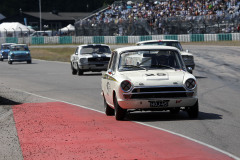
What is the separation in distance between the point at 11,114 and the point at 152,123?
3932mm

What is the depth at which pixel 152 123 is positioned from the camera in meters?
10.9

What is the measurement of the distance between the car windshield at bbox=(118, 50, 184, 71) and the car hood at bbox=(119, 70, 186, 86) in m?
0.35

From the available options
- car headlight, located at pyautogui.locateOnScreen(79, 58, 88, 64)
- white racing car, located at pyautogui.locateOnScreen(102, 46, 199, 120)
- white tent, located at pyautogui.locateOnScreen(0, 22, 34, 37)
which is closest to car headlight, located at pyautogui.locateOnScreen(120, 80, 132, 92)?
white racing car, located at pyautogui.locateOnScreen(102, 46, 199, 120)

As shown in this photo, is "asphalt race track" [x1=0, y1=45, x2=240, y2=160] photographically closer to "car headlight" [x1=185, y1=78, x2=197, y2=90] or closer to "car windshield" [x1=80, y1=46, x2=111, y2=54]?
"car headlight" [x1=185, y1=78, x2=197, y2=90]

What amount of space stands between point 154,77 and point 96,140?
2480 mm

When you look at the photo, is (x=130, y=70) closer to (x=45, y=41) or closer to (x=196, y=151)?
(x=196, y=151)

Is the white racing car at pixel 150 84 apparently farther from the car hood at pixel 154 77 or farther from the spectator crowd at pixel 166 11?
the spectator crowd at pixel 166 11

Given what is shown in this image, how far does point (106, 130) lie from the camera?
10094 mm

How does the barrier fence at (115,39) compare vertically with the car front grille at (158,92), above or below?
above

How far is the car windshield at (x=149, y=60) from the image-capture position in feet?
38.5

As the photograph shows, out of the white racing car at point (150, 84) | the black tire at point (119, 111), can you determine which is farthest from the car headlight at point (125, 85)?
the black tire at point (119, 111)

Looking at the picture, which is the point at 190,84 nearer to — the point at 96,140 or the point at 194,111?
the point at 194,111

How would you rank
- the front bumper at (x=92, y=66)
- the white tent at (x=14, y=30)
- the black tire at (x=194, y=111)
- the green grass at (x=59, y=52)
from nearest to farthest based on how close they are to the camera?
the black tire at (x=194, y=111) → the front bumper at (x=92, y=66) → the green grass at (x=59, y=52) → the white tent at (x=14, y=30)

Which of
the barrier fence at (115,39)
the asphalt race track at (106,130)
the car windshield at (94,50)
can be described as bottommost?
the asphalt race track at (106,130)
